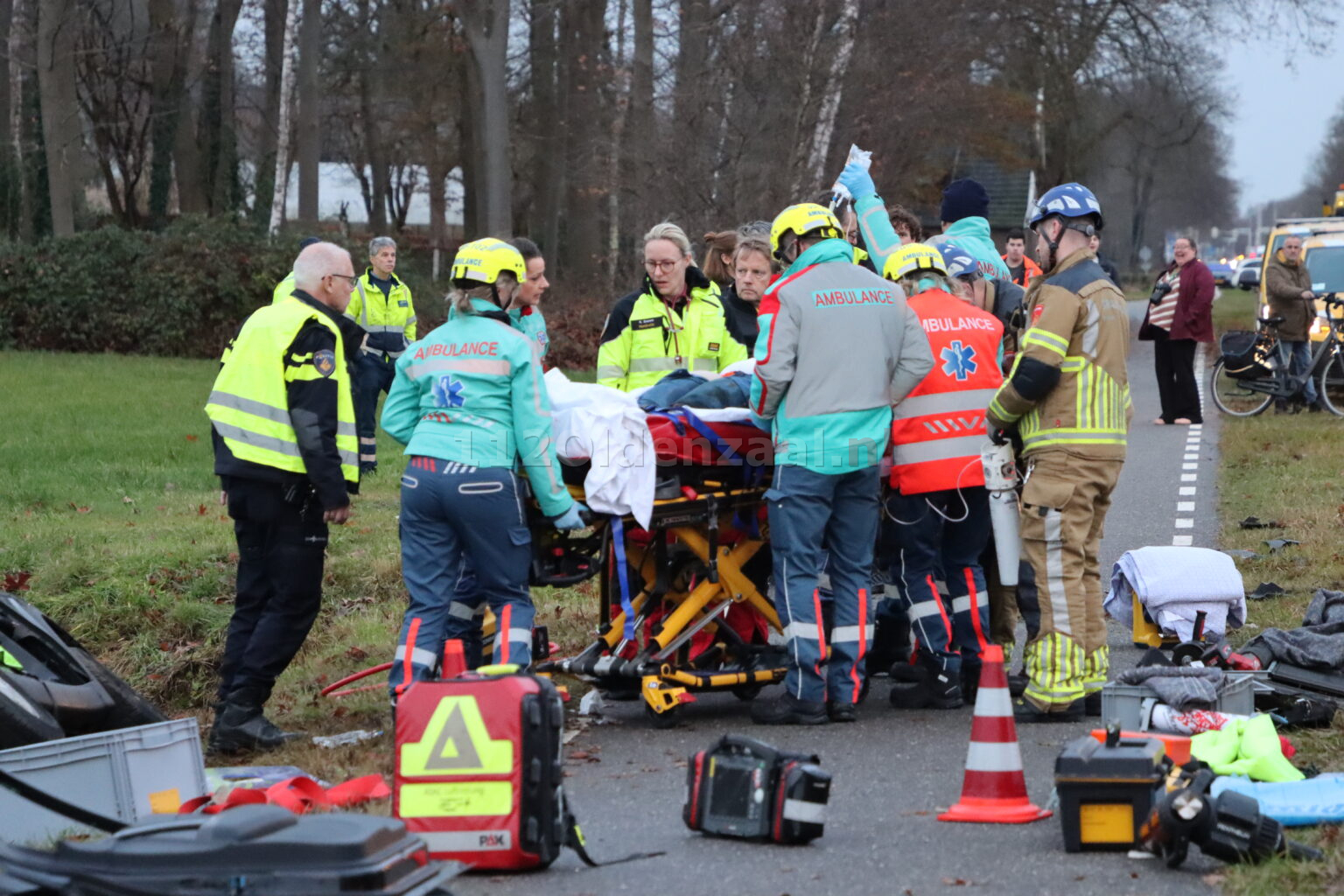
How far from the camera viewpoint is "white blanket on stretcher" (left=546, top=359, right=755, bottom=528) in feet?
23.7

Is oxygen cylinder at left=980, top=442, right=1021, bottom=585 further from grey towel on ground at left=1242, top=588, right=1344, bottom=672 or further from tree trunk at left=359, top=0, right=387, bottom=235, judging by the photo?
tree trunk at left=359, top=0, right=387, bottom=235

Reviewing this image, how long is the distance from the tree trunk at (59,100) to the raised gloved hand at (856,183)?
80.2ft

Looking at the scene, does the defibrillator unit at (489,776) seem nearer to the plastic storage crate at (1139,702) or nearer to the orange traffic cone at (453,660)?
the orange traffic cone at (453,660)

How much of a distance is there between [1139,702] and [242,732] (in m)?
3.81

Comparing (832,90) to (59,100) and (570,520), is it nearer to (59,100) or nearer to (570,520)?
(59,100)

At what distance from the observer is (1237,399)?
832 inches

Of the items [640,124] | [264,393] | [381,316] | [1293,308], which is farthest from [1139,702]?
[640,124]

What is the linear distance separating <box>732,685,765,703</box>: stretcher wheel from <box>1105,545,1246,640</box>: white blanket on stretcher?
2081 millimetres

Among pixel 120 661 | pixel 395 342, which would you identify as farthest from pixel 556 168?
pixel 120 661

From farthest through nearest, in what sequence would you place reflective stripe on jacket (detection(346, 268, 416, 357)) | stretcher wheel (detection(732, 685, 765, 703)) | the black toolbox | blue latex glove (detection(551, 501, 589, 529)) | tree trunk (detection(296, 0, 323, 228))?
tree trunk (detection(296, 0, 323, 228))
reflective stripe on jacket (detection(346, 268, 416, 357))
stretcher wheel (detection(732, 685, 765, 703))
blue latex glove (detection(551, 501, 589, 529))
the black toolbox

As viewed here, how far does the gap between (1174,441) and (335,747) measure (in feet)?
43.2

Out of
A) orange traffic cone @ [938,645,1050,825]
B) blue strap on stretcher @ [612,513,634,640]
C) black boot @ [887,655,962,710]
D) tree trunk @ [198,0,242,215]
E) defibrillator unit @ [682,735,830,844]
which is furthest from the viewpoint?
tree trunk @ [198,0,242,215]

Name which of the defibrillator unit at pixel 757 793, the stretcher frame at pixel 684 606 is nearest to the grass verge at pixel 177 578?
the stretcher frame at pixel 684 606

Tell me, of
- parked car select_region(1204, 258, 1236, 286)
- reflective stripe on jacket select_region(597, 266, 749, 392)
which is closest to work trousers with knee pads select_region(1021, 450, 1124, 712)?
reflective stripe on jacket select_region(597, 266, 749, 392)
